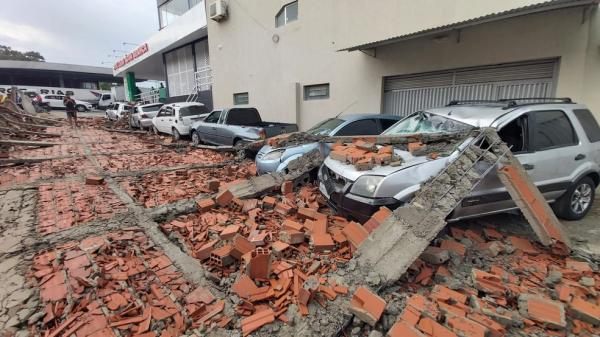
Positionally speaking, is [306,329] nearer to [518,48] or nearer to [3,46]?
[518,48]

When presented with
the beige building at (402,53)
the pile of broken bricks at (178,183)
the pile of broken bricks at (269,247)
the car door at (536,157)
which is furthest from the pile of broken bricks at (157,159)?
the car door at (536,157)

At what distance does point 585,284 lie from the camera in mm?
2959

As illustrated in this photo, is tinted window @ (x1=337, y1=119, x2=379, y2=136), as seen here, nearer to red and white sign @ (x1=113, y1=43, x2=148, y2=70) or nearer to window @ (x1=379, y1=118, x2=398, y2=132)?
window @ (x1=379, y1=118, x2=398, y2=132)

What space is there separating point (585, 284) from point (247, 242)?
11.2ft

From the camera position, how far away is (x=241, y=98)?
15.2m

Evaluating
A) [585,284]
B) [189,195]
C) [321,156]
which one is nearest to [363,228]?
[585,284]

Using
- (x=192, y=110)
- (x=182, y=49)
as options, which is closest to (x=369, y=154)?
(x=192, y=110)

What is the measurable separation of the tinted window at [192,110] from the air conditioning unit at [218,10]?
4.68m

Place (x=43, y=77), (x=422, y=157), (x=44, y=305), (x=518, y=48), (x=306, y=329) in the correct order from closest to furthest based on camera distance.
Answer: (x=306, y=329)
(x=44, y=305)
(x=422, y=157)
(x=518, y=48)
(x=43, y=77)

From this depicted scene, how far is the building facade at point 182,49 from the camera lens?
18500mm

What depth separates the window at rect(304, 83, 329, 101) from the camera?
11.0 metres

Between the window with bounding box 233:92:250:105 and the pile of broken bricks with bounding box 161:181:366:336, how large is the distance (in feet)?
34.8

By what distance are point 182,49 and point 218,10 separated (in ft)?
28.6

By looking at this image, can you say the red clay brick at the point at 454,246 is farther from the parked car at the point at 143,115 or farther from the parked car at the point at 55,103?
the parked car at the point at 55,103
